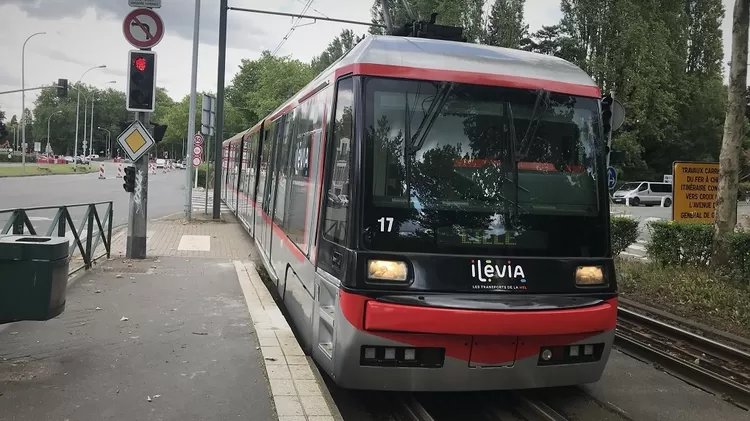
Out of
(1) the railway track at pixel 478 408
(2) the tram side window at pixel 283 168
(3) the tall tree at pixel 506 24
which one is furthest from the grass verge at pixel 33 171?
(1) the railway track at pixel 478 408

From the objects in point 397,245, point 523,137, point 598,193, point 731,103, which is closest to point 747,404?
point 598,193

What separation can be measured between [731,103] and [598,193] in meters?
7.08

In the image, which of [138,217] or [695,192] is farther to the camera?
[695,192]

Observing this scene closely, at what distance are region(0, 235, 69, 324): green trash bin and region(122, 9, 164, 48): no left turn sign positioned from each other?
6850 millimetres

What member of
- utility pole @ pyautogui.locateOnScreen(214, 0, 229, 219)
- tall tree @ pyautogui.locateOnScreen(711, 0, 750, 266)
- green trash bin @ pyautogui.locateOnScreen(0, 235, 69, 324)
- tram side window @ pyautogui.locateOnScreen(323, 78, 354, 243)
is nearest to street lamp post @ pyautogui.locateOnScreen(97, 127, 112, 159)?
utility pole @ pyautogui.locateOnScreen(214, 0, 229, 219)

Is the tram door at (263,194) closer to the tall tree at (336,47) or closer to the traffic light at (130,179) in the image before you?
the traffic light at (130,179)

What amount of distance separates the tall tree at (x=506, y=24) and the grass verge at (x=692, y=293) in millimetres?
34011

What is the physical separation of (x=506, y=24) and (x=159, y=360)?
42.5m

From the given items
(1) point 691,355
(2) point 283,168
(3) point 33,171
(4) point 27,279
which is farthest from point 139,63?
(3) point 33,171

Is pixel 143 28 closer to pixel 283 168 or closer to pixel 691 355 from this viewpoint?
pixel 283 168

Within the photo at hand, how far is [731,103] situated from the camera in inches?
406

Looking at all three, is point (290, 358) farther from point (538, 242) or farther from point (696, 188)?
Result: point (696, 188)

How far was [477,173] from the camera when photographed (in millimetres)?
4574

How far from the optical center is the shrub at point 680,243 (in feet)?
34.8
